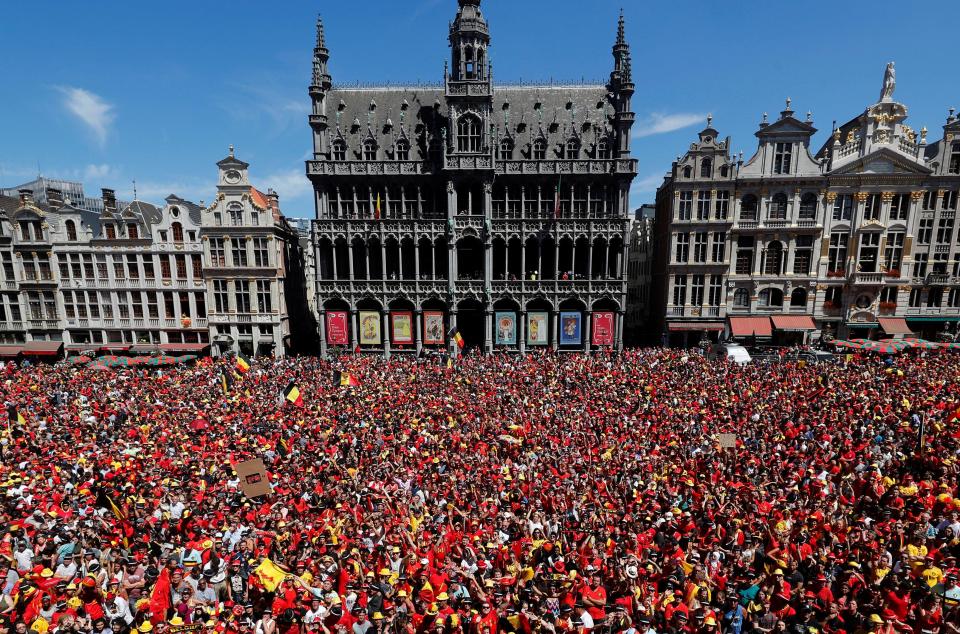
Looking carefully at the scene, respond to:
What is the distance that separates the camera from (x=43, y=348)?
40.9m

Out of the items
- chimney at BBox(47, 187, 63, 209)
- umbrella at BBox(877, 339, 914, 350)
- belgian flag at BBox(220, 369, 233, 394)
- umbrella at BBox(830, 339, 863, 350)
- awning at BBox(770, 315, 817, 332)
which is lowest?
belgian flag at BBox(220, 369, 233, 394)

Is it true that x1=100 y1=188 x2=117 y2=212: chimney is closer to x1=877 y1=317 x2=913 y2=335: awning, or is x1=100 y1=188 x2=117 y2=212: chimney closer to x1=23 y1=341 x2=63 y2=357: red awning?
x1=23 y1=341 x2=63 y2=357: red awning

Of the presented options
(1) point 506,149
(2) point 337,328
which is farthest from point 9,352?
(1) point 506,149

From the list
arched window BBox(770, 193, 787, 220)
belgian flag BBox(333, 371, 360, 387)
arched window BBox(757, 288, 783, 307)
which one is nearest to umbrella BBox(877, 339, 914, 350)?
arched window BBox(757, 288, 783, 307)

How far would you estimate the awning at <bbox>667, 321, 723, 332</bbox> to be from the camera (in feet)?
139

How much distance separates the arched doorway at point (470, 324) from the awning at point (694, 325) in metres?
17.7

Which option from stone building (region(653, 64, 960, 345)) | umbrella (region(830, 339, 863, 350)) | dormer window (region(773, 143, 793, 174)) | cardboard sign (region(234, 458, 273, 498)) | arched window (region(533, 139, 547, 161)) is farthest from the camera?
arched window (region(533, 139, 547, 161))

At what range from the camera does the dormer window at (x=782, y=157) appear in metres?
39.8

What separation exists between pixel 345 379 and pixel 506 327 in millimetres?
19141

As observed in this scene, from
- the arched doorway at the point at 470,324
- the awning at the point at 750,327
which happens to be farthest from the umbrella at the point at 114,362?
the awning at the point at 750,327

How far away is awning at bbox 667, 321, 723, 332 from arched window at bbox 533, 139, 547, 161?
19.6 meters

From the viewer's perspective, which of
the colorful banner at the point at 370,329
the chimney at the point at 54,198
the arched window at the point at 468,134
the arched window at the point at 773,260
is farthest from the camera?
the colorful banner at the point at 370,329

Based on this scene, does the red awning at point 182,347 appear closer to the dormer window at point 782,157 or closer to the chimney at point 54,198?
the chimney at point 54,198

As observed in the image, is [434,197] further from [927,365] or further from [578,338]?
[927,365]
